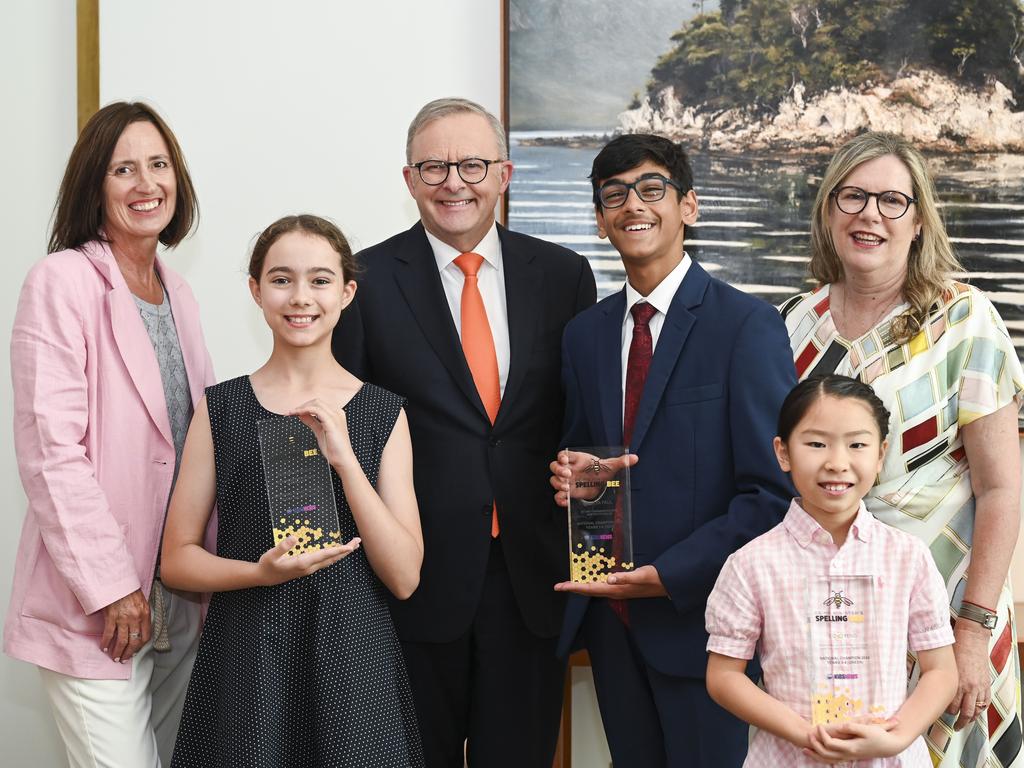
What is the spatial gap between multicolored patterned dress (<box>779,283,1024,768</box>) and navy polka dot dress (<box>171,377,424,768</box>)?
1028 millimetres

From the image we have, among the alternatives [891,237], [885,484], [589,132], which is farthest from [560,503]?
[589,132]

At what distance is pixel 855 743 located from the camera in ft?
4.57

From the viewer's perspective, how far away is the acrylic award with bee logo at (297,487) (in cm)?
164

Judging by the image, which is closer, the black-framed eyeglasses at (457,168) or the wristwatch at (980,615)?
the wristwatch at (980,615)

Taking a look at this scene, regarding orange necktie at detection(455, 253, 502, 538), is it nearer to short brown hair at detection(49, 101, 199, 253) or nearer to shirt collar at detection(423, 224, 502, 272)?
shirt collar at detection(423, 224, 502, 272)

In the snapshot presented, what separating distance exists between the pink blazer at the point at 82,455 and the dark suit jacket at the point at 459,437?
45 centimetres

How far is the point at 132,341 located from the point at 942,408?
168 centimetres

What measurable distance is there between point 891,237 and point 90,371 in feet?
5.53

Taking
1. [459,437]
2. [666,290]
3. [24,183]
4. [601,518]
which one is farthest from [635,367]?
[24,183]

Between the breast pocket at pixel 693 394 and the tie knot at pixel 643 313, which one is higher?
the tie knot at pixel 643 313

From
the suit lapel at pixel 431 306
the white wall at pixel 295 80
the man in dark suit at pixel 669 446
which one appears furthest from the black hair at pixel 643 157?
the white wall at pixel 295 80

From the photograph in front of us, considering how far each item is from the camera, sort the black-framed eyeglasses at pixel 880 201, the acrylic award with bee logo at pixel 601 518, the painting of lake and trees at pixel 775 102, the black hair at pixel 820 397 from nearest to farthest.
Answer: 1. the black hair at pixel 820 397
2. the acrylic award with bee logo at pixel 601 518
3. the black-framed eyeglasses at pixel 880 201
4. the painting of lake and trees at pixel 775 102

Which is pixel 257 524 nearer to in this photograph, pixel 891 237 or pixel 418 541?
pixel 418 541

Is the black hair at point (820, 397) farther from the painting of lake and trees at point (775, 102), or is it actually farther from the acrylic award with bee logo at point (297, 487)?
the painting of lake and trees at point (775, 102)
